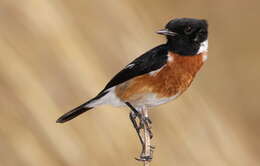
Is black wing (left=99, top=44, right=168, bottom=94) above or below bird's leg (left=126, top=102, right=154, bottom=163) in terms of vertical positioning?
above

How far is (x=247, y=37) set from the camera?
1145 cm

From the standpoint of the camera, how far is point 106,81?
10289 millimetres

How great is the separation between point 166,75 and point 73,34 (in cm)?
270

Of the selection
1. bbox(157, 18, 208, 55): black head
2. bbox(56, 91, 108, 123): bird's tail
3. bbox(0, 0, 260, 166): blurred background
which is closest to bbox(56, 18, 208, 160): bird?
bbox(157, 18, 208, 55): black head

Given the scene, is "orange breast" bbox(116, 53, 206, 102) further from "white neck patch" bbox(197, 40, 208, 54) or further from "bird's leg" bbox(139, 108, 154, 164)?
"bird's leg" bbox(139, 108, 154, 164)

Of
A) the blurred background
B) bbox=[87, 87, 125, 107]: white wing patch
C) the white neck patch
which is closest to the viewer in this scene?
the white neck patch

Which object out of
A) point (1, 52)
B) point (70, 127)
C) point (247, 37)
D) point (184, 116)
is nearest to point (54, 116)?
point (70, 127)

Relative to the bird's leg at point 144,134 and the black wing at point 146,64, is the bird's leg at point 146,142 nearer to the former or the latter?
the bird's leg at point 144,134

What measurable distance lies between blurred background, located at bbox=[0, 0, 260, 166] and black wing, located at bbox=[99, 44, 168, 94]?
1673mm

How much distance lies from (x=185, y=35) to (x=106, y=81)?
2.31 meters

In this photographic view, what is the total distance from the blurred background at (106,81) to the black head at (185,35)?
7.11 ft

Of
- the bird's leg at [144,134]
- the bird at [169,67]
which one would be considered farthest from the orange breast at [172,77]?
the bird's leg at [144,134]

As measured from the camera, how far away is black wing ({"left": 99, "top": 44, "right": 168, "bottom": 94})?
8148 mm

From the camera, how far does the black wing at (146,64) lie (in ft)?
26.7
